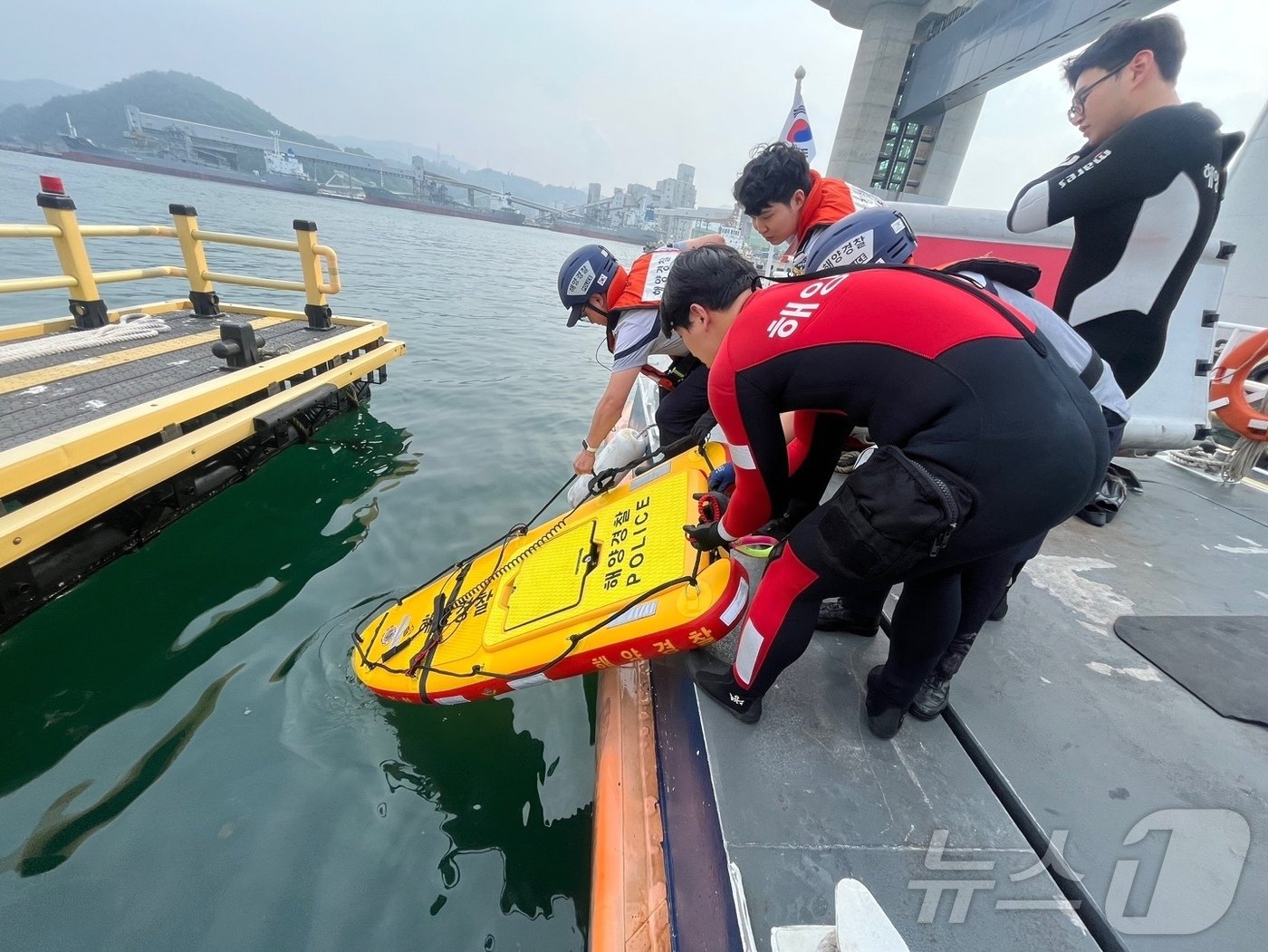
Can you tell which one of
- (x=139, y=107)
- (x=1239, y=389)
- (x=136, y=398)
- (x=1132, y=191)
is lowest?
(x=136, y=398)

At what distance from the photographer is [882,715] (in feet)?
5.75

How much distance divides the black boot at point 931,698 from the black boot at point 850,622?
0.34 meters

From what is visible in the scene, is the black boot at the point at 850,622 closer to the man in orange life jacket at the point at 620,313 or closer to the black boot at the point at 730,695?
the black boot at the point at 730,695

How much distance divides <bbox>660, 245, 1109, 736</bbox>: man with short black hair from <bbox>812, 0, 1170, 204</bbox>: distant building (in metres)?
21.9

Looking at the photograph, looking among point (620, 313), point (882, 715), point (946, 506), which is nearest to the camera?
point (946, 506)

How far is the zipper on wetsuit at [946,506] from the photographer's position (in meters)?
1.22

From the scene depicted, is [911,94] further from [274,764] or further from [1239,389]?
[274,764]

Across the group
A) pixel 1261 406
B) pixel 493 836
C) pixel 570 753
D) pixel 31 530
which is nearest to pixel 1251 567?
pixel 1261 406

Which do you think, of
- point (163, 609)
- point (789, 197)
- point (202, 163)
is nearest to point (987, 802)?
point (789, 197)

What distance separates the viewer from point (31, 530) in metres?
2.41

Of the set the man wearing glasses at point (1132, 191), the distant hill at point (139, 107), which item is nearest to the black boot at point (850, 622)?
the man wearing glasses at point (1132, 191)

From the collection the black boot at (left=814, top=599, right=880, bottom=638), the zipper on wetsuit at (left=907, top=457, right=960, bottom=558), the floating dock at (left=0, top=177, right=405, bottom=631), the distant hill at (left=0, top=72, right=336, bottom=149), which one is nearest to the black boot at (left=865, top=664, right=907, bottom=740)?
the black boot at (left=814, top=599, right=880, bottom=638)

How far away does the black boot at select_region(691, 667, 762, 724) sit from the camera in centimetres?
176

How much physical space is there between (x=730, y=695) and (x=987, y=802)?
759 mm
